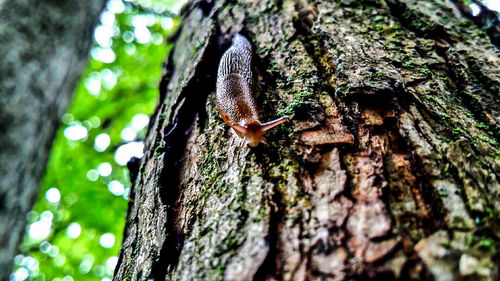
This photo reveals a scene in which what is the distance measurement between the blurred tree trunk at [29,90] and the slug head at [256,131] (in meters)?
1.10

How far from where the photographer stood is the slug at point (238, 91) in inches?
56.5

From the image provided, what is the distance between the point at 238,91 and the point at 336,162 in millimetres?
759

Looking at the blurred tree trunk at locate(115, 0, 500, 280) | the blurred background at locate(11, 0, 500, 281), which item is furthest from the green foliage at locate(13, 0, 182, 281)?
the blurred tree trunk at locate(115, 0, 500, 280)

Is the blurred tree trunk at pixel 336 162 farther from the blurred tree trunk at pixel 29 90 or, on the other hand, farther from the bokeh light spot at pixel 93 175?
the bokeh light spot at pixel 93 175

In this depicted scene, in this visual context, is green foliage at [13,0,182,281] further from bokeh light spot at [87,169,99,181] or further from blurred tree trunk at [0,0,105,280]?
blurred tree trunk at [0,0,105,280]

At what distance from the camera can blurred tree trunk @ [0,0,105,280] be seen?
4.90 ft

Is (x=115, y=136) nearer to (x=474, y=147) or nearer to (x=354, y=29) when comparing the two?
(x=354, y=29)

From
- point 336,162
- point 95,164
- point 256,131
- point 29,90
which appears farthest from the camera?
point 95,164

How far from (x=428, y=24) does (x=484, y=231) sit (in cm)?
142

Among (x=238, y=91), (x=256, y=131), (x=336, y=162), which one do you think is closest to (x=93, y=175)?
(x=238, y=91)

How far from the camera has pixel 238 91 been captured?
1.74 m

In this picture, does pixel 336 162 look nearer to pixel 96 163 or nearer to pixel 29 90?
pixel 29 90

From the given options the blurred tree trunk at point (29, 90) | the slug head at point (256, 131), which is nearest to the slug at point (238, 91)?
the slug head at point (256, 131)

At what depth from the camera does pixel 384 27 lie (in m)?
1.82
